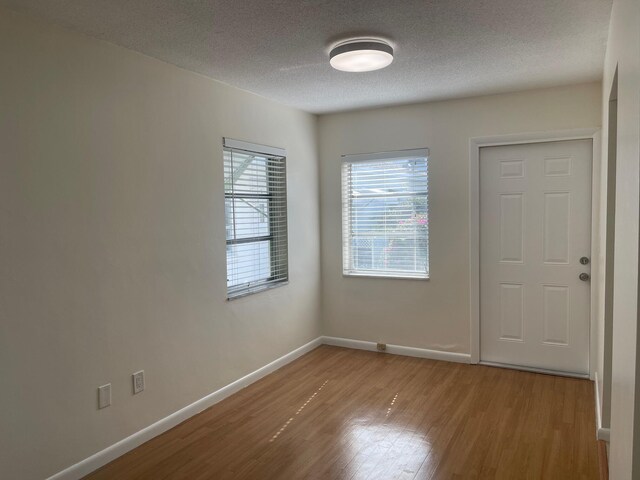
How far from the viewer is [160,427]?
3.15 meters

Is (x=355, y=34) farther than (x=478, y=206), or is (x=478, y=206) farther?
(x=478, y=206)

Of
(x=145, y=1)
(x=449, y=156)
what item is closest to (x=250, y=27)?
(x=145, y=1)

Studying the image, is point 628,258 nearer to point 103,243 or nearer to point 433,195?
point 103,243

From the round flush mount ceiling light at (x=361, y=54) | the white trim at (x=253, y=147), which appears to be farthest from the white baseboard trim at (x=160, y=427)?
the round flush mount ceiling light at (x=361, y=54)

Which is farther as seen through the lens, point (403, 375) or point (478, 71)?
point (403, 375)

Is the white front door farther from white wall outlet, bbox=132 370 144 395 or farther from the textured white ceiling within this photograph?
white wall outlet, bbox=132 370 144 395

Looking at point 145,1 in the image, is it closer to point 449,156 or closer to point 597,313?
point 449,156

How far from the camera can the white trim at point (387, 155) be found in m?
4.48

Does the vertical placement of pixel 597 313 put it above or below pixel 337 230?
below

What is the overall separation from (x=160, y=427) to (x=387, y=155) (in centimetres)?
302

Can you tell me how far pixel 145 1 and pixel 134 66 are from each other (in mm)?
798

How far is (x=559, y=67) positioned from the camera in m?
3.39

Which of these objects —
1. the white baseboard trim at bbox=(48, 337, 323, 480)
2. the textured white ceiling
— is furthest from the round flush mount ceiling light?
the white baseboard trim at bbox=(48, 337, 323, 480)

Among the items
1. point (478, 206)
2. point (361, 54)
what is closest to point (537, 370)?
point (478, 206)
